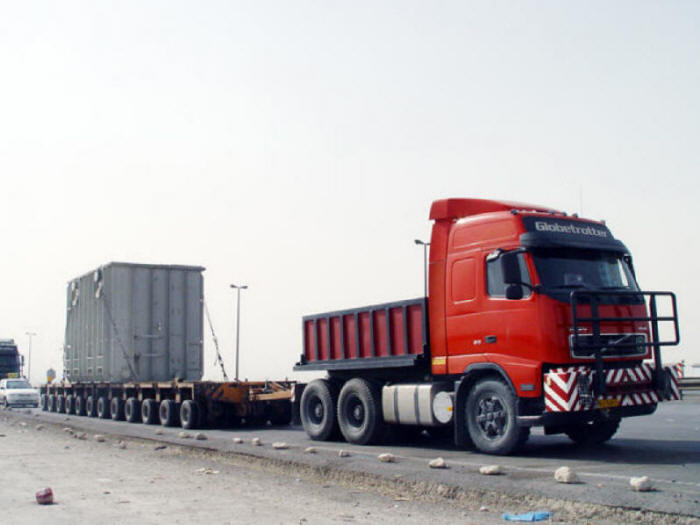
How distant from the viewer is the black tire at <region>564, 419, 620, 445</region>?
43.8 ft

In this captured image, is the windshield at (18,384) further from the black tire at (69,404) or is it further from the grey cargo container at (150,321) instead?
the grey cargo container at (150,321)

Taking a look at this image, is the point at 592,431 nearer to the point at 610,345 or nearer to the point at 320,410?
the point at 610,345

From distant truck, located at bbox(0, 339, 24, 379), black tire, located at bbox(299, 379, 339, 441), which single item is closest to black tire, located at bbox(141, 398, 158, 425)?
black tire, located at bbox(299, 379, 339, 441)

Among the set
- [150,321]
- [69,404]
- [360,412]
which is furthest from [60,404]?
[360,412]

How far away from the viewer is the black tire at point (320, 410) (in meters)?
15.8

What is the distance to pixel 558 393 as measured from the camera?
11023 millimetres

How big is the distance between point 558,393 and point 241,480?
14.4ft

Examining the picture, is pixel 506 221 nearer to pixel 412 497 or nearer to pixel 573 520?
pixel 412 497

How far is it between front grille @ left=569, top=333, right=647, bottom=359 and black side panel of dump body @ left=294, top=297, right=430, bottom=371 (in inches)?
115

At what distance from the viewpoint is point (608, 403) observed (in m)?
11.3

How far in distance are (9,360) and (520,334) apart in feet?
119

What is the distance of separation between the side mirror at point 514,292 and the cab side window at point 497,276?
14 centimetres

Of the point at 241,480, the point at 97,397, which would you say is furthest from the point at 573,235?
the point at 97,397

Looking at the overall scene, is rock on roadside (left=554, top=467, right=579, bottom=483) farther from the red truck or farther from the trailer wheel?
the trailer wheel
